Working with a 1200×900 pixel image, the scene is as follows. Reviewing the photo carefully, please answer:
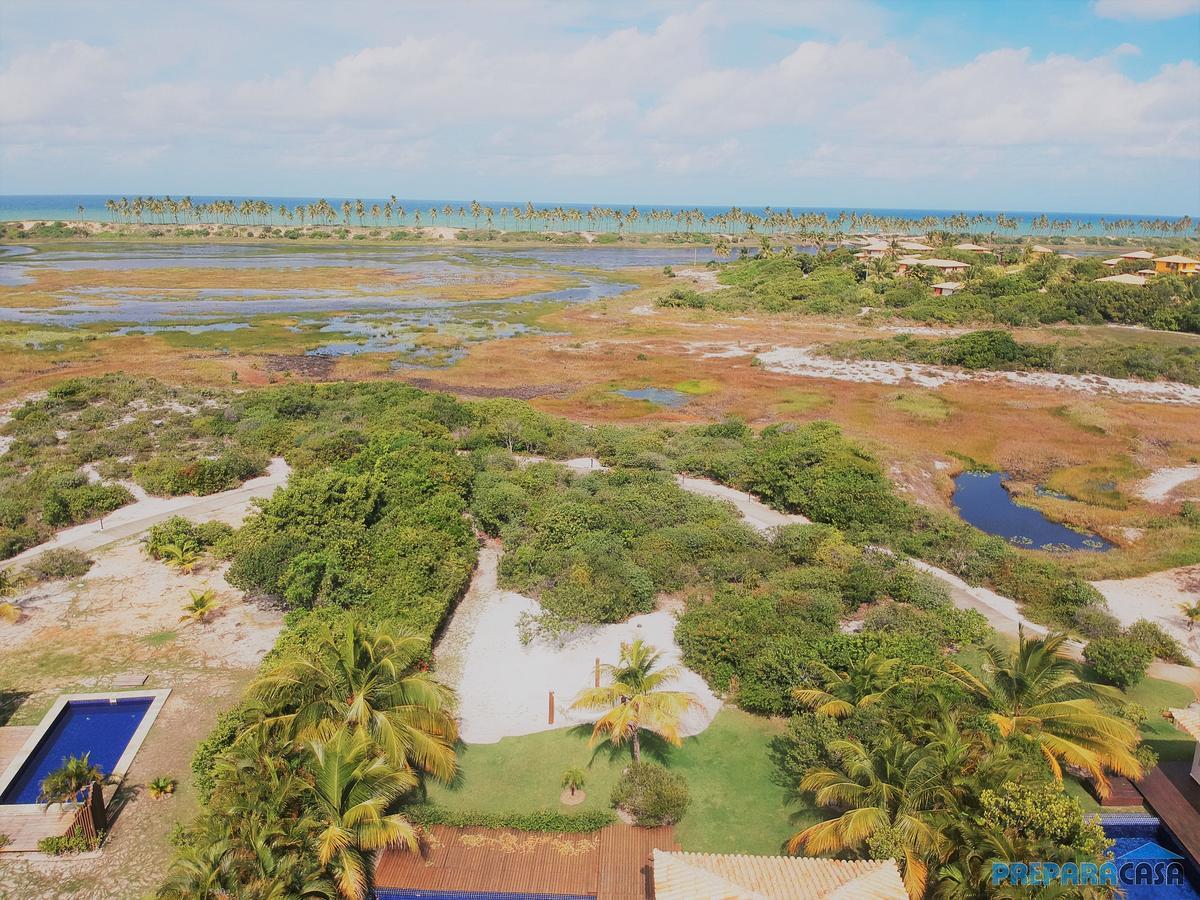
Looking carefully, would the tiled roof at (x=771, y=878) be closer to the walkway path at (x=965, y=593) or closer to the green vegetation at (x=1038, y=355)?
the walkway path at (x=965, y=593)

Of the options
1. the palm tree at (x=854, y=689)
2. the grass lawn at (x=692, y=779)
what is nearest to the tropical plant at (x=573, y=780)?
the grass lawn at (x=692, y=779)

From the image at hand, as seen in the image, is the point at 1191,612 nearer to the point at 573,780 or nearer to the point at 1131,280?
the point at 573,780

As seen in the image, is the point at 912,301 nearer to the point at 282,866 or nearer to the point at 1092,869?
the point at 1092,869

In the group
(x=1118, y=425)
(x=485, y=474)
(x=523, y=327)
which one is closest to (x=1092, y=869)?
(x=485, y=474)

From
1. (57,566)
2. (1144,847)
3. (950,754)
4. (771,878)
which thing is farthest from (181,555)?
(1144,847)

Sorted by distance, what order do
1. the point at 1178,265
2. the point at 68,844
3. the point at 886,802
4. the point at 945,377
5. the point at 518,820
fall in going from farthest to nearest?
the point at 1178,265
the point at 945,377
the point at 518,820
the point at 68,844
the point at 886,802

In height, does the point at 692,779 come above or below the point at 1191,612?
below
